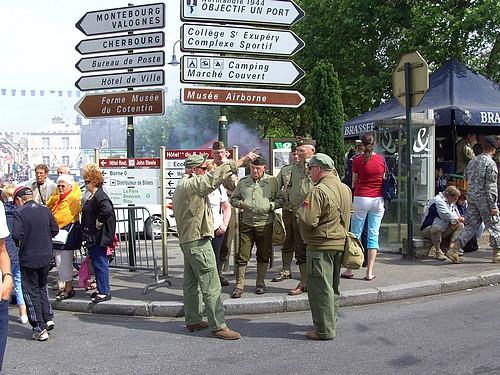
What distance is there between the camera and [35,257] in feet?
19.9

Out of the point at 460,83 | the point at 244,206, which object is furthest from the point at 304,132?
the point at 244,206

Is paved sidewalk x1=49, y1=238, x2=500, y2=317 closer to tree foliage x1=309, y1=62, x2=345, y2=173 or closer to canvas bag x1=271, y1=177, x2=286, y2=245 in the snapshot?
canvas bag x1=271, y1=177, x2=286, y2=245

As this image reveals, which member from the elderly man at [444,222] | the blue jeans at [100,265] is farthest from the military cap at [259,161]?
the elderly man at [444,222]

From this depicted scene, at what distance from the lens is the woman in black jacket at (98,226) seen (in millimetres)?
7059

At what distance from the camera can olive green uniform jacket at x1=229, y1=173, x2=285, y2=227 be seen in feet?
23.8

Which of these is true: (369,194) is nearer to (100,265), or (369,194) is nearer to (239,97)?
(239,97)

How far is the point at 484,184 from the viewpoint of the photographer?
9031 millimetres

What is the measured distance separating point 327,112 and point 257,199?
10.3m

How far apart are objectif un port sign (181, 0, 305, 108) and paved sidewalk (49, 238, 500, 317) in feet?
8.98

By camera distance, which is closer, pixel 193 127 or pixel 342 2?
pixel 342 2

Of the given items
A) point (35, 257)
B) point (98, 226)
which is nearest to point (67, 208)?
point (98, 226)

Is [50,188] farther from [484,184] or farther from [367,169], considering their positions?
[484,184]

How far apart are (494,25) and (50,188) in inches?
522

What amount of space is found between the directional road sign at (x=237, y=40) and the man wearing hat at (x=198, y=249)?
2.72 meters
